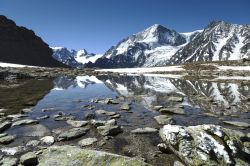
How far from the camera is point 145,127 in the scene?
15000mm

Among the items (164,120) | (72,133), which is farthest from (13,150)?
(164,120)

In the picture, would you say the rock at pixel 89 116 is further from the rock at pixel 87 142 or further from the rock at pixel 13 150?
the rock at pixel 13 150

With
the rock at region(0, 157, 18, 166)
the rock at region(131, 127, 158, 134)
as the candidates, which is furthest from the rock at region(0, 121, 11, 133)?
the rock at region(131, 127, 158, 134)

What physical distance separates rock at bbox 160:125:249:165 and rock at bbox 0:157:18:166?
6224 millimetres

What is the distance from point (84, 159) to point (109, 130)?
16.3 ft

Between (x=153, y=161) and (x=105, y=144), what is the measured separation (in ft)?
8.65

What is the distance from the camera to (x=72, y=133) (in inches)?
531

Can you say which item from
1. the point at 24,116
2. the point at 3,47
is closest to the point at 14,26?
the point at 3,47

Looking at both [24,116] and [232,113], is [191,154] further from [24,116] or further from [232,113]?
[24,116]

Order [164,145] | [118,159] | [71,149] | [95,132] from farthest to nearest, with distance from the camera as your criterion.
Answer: [95,132] → [164,145] → [71,149] → [118,159]

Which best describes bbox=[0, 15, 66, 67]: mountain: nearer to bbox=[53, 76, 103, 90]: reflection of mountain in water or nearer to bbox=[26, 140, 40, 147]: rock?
bbox=[53, 76, 103, 90]: reflection of mountain in water

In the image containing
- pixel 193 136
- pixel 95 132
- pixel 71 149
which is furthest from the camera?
pixel 95 132

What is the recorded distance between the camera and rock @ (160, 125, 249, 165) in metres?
9.72

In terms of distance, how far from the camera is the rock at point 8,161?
9874 mm
